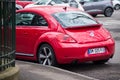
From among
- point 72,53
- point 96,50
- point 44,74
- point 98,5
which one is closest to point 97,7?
point 98,5

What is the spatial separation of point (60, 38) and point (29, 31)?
1213 millimetres

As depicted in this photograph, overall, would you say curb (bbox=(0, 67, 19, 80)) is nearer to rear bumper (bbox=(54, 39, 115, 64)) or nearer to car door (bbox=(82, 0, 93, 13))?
rear bumper (bbox=(54, 39, 115, 64))

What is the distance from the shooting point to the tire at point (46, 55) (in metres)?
9.49

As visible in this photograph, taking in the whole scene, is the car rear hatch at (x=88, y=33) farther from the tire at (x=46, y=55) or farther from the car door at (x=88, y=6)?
the car door at (x=88, y=6)

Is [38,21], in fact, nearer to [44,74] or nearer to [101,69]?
[101,69]

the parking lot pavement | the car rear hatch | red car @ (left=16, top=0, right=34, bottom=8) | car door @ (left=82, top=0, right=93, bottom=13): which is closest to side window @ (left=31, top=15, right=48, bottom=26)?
the car rear hatch

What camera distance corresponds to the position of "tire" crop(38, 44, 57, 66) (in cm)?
949

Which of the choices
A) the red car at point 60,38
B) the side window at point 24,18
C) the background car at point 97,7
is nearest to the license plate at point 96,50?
the red car at point 60,38

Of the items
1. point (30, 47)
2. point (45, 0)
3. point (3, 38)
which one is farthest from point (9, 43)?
point (45, 0)

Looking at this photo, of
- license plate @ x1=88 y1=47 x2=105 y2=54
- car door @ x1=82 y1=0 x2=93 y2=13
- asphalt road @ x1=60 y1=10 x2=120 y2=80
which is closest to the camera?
asphalt road @ x1=60 y1=10 x2=120 y2=80

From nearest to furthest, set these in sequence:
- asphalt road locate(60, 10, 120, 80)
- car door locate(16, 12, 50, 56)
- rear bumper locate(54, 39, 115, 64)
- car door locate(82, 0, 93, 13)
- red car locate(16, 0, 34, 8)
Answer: asphalt road locate(60, 10, 120, 80), rear bumper locate(54, 39, 115, 64), car door locate(16, 12, 50, 56), red car locate(16, 0, 34, 8), car door locate(82, 0, 93, 13)

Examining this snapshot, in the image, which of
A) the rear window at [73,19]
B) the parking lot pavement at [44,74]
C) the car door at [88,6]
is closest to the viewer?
the parking lot pavement at [44,74]

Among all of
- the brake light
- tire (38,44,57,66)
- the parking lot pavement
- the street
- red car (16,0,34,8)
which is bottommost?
the street

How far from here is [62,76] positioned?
8.00 metres
